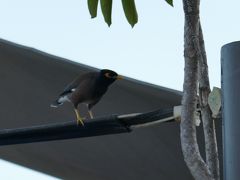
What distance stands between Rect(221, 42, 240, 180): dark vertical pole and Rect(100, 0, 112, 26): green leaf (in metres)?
0.99

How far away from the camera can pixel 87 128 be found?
2.58m

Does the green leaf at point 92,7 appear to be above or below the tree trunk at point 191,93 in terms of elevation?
above

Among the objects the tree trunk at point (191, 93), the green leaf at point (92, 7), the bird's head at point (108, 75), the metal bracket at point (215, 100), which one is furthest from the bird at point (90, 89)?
the metal bracket at point (215, 100)

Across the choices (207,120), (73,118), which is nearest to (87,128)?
(207,120)

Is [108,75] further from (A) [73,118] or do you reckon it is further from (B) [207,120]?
(B) [207,120]

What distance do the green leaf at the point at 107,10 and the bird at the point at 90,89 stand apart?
1.51m

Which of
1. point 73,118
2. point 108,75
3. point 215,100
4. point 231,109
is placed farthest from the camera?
point 73,118

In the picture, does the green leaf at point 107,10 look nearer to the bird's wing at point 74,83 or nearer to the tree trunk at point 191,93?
the tree trunk at point 191,93

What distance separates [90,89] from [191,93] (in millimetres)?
2308

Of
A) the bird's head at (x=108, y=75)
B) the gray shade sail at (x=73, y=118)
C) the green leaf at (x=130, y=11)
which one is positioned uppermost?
the green leaf at (x=130, y=11)

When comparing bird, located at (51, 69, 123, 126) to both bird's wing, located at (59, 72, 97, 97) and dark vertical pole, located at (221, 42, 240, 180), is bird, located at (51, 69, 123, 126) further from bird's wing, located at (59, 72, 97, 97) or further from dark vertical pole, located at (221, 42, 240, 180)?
dark vertical pole, located at (221, 42, 240, 180)

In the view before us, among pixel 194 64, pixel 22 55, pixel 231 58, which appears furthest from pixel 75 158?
pixel 231 58

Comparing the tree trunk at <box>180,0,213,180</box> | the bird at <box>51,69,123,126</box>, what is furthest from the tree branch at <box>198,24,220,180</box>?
the bird at <box>51,69,123,126</box>

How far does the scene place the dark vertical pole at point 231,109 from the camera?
1.56 meters
